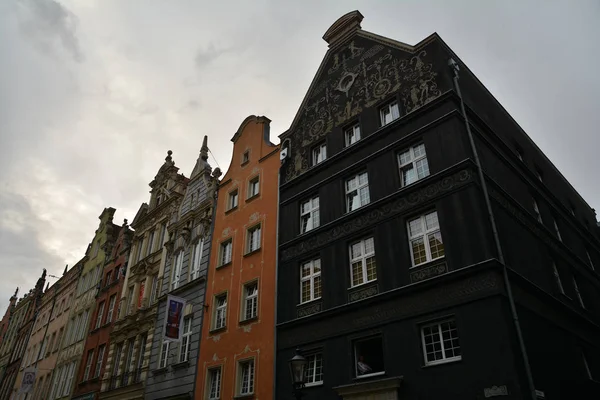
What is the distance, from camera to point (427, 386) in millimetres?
13562

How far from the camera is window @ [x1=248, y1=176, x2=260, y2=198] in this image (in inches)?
1022

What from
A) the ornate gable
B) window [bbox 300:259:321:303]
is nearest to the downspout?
the ornate gable

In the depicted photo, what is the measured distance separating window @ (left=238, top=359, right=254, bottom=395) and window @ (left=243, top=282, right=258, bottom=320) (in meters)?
2.05

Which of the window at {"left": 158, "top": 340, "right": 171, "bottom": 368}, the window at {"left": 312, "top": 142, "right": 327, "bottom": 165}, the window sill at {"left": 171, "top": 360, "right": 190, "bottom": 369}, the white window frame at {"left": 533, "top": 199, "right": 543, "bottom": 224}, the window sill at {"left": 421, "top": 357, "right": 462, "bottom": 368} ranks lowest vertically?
the window sill at {"left": 421, "top": 357, "right": 462, "bottom": 368}

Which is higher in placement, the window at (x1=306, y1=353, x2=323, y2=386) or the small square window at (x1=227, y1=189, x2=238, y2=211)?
the small square window at (x1=227, y1=189, x2=238, y2=211)

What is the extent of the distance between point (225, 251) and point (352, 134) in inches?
378

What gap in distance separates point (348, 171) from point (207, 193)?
1215cm

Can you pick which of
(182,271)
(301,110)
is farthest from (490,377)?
(182,271)

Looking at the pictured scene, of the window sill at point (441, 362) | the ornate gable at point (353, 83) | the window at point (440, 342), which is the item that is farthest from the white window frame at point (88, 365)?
the window sill at point (441, 362)

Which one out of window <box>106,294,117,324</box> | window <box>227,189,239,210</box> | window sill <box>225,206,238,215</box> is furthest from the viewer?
window <box>106,294,117,324</box>

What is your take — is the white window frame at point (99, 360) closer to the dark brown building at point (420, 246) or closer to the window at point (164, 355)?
the window at point (164, 355)

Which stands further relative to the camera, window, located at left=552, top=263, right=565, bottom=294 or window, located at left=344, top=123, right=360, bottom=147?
window, located at left=344, top=123, right=360, bottom=147

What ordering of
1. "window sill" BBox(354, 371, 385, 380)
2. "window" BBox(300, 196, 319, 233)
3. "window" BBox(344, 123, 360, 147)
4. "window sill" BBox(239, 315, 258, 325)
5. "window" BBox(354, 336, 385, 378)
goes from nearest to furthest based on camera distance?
"window sill" BBox(354, 371, 385, 380), "window" BBox(354, 336, 385, 378), "window" BBox(344, 123, 360, 147), "window" BBox(300, 196, 319, 233), "window sill" BBox(239, 315, 258, 325)

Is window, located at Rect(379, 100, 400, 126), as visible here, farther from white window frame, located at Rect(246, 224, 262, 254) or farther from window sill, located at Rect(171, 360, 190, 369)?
window sill, located at Rect(171, 360, 190, 369)
